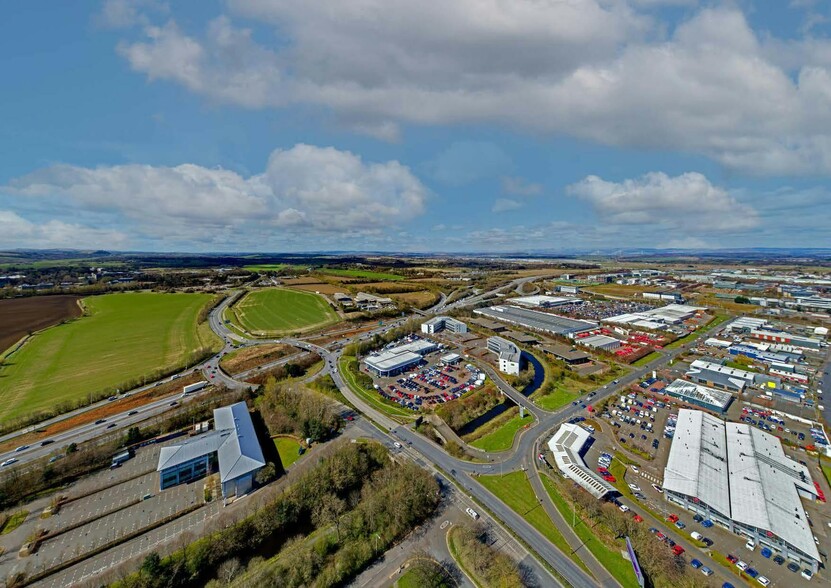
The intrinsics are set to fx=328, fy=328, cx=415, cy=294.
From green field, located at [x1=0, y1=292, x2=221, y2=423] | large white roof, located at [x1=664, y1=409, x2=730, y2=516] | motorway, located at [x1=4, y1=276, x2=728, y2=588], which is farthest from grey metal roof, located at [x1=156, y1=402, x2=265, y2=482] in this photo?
large white roof, located at [x1=664, y1=409, x2=730, y2=516]

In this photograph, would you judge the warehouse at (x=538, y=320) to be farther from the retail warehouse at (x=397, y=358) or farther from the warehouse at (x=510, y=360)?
the retail warehouse at (x=397, y=358)

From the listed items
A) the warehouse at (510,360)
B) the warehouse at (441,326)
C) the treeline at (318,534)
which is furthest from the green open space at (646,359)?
the treeline at (318,534)

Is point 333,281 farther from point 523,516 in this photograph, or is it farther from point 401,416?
point 523,516

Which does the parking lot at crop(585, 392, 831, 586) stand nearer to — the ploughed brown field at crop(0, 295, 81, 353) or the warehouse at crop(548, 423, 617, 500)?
the warehouse at crop(548, 423, 617, 500)

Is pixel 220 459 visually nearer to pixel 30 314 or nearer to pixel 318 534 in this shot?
pixel 318 534

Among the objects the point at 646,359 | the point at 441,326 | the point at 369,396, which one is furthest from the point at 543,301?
the point at 369,396

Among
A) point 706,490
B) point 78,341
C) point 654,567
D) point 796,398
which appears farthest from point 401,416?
point 78,341
